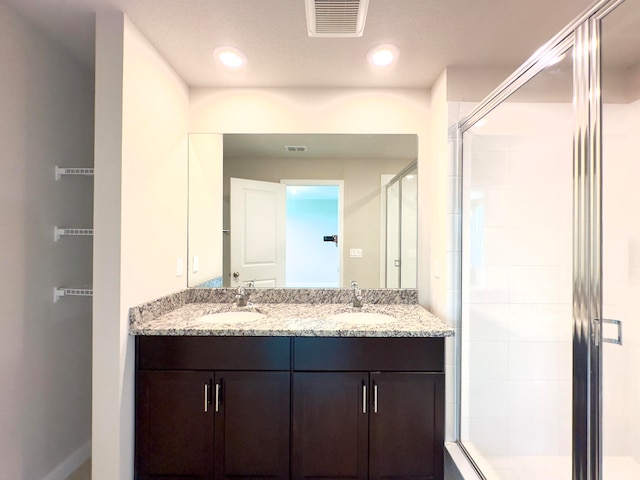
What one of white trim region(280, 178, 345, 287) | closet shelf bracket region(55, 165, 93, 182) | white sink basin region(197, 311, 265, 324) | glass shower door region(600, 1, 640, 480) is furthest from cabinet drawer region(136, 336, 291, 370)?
glass shower door region(600, 1, 640, 480)

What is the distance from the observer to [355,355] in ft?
5.64

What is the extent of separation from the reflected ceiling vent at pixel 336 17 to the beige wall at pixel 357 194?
33.9 inches

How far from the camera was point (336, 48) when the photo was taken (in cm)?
181

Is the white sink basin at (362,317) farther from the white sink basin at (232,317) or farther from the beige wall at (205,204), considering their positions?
the beige wall at (205,204)

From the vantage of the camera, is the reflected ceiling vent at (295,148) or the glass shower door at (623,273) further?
the reflected ceiling vent at (295,148)

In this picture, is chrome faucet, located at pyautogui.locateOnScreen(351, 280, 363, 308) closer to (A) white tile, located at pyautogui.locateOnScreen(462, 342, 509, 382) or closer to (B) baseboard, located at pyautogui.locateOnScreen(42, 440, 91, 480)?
(A) white tile, located at pyautogui.locateOnScreen(462, 342, 509, 382)

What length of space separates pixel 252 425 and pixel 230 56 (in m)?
1.91

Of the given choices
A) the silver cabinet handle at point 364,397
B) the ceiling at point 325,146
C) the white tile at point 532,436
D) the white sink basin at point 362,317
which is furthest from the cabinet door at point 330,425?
the ceiling at point 325,146

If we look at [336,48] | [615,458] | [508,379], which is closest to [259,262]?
[336,48]

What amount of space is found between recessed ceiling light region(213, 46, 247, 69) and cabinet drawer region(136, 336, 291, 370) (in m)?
1.49

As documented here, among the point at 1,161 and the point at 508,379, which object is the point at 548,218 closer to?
the point at 508,379

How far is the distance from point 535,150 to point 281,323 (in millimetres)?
1732

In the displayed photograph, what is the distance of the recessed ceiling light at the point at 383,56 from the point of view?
180 cm

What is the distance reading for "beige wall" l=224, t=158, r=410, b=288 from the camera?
2.34 meters
